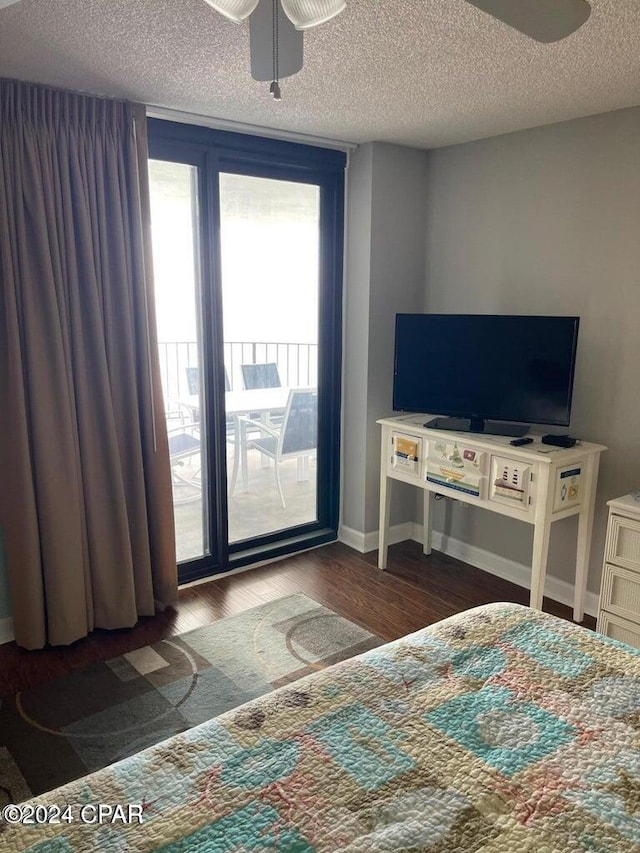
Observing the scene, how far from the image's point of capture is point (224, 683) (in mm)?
2611

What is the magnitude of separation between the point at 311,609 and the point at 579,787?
2110 millimetres

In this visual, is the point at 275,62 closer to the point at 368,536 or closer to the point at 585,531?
the point at 585,531

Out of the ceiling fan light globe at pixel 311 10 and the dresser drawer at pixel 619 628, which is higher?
the ceiling fan light globe at pixel 311 10

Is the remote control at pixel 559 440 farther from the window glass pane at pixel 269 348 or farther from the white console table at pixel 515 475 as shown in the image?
the window glass pane at pixel 269 348

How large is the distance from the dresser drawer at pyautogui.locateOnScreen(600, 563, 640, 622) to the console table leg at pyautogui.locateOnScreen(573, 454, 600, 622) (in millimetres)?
349

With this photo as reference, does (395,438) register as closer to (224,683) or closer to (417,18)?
(224,683)

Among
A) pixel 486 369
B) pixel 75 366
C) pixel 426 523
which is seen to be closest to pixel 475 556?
pixel 426 523

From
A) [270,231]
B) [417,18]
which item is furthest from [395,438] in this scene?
[417,18]

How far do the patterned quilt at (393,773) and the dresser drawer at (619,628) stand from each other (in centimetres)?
116

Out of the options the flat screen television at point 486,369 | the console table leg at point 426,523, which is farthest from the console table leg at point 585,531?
the console table leg at point 426,523

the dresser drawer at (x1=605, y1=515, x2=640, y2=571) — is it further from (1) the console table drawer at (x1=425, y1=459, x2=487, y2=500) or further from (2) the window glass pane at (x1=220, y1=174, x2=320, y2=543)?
(2) the window glass pane at (x1=220, y1=174, x2=320, y2=543)

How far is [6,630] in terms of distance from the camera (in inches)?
115

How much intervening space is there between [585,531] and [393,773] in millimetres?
2123

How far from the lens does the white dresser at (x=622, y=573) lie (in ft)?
8.54
